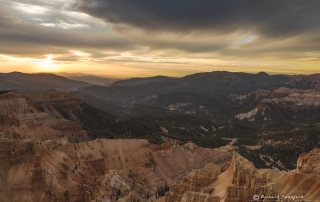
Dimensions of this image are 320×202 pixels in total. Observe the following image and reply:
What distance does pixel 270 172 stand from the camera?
41.8m

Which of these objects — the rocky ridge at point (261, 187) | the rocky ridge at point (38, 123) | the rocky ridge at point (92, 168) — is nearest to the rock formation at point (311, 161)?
the rocky ridge at point (261, 187)

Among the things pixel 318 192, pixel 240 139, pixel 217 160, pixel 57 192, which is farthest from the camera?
pixel 240 139

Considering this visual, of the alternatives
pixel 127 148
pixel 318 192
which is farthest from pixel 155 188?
pixel 318 192

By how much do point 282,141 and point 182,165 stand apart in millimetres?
90570

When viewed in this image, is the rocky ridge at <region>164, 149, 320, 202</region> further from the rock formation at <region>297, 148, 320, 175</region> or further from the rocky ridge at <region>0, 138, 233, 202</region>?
the rock formation at <region>297, 148, 320, 175</region>

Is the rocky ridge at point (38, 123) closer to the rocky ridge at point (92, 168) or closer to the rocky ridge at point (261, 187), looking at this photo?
the rocky ridge at point (92, 168)

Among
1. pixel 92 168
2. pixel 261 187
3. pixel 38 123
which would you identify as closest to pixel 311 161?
pixel 261 187

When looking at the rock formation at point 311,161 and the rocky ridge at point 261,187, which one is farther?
the rock formation at point 311,161

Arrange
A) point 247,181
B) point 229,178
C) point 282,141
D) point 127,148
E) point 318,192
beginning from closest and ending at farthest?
point 318,192, point 247,181, point 229,178, point 127,148, point 282,141

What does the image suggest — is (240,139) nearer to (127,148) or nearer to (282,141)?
(282,141)

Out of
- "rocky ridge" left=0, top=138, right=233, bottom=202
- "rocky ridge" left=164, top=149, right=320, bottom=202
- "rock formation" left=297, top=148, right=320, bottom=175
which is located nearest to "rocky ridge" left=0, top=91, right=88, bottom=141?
"rocky ridge" left=0, top=138, right=233, bottom=202

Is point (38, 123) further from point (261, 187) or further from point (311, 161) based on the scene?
point (261, 187)

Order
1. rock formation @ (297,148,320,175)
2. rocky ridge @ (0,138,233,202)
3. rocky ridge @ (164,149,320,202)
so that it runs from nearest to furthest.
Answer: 1. rocky ridge @ (164,149,320,202)
2. rocky ridge @ (0,138,233,202)
3. rock formation @ (297,148,320,175)

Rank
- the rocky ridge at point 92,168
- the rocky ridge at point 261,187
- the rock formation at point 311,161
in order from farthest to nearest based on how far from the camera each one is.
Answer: the rock formation at point 311,161 → the rocky ridge at point 92,168 → the rocky ridge at point 261,187
